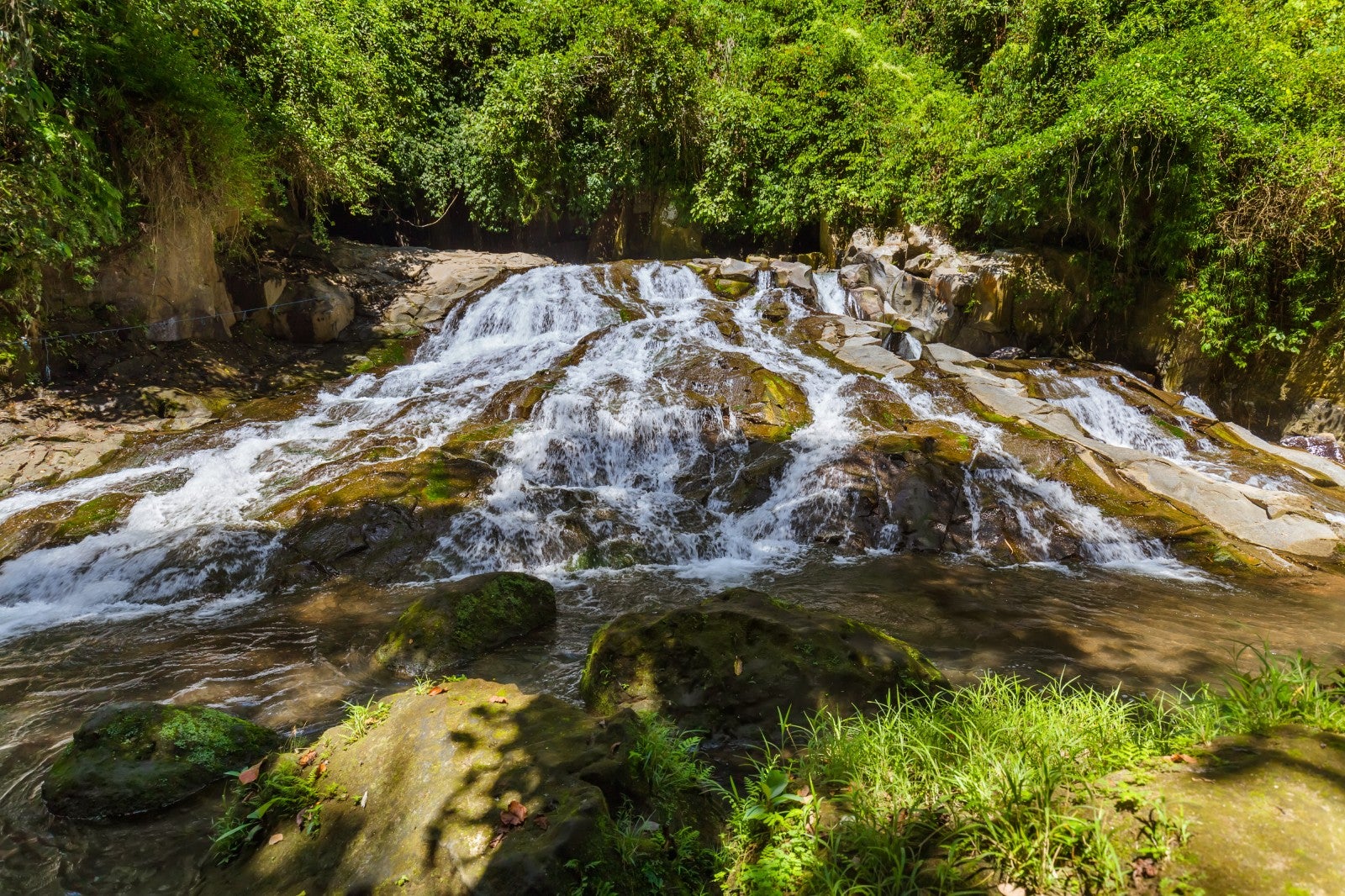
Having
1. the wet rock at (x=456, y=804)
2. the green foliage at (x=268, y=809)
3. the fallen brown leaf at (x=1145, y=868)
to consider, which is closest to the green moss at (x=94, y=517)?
the green foliage at (x=268, y=809)

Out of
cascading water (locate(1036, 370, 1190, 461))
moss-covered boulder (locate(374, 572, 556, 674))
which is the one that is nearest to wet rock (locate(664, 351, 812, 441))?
cascading water (locate(1036, 370, 1190, 461))

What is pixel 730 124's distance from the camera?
16.1m

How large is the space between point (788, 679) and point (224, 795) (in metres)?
2.77

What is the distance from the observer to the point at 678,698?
330 centimetres

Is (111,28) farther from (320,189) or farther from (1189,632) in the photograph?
(1189,632)

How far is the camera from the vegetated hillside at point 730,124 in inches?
311

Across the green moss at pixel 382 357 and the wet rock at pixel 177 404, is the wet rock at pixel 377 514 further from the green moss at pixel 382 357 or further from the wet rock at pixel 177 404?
the green moss at pixel 382 357

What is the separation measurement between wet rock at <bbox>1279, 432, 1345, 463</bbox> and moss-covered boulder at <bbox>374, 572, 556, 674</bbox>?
477 inches

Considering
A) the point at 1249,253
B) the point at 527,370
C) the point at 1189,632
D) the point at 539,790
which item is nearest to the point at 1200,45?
the point at 1249,253

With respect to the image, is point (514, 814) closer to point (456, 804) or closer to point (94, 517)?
point (456, 804)

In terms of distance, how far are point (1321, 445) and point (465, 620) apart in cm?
1319

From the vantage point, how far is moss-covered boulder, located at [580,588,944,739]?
317cm

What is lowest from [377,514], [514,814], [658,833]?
[377,514]

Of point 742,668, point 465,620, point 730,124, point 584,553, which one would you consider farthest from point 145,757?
point 730,124
